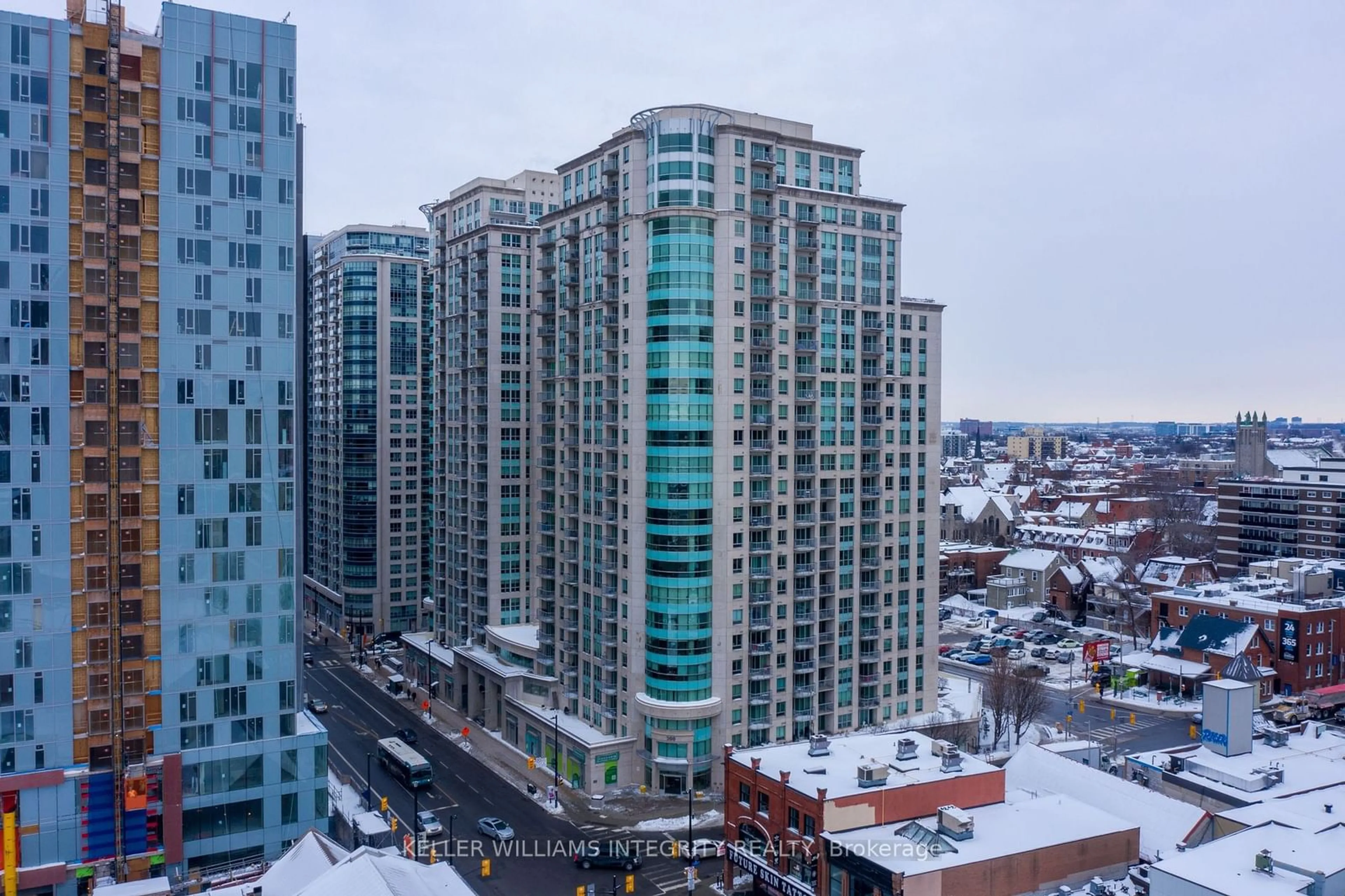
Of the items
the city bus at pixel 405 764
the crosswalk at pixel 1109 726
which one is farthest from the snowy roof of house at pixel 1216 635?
the city bus at pixel 405 764

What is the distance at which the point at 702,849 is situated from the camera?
65.6 m

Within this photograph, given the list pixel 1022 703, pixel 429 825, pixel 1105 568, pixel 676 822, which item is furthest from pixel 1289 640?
pixel 429 825

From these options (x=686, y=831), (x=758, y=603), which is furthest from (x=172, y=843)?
(x=758, y=603)

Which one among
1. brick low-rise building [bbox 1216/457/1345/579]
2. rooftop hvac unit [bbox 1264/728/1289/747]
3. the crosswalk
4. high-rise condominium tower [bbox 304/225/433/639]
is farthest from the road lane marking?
brick low-rise building [bbox 1216/457/1345/579]

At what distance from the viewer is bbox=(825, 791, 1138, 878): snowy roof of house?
1842 inches

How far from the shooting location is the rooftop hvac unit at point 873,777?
52.1 metres

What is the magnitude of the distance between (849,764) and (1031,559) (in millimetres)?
110478

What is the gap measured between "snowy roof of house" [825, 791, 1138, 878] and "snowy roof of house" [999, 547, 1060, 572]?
104 metres

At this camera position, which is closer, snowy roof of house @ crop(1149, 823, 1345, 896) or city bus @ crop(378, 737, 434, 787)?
snowy roof of house @ crop(1149, 823, 1345, 896)

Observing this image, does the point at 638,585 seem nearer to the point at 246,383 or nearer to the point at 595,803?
the point at 595,803

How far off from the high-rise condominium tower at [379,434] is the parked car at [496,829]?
6434 centimetres

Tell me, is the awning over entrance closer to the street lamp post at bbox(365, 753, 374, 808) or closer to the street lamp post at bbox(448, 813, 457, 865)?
the street lamp post at bbox(448, 813, 457, 865)

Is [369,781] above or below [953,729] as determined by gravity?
below

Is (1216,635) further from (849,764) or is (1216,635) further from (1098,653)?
(849,764)
